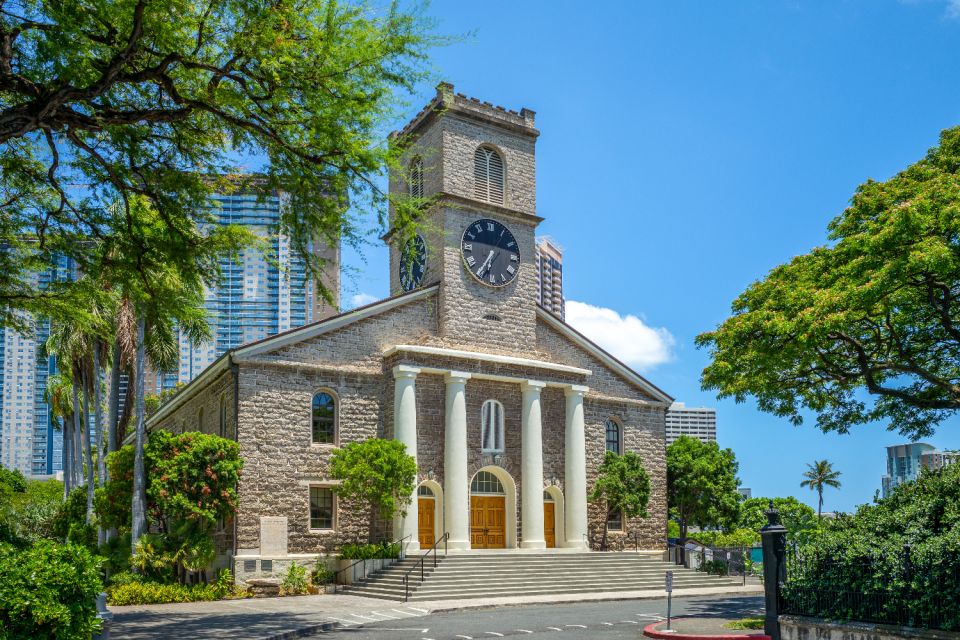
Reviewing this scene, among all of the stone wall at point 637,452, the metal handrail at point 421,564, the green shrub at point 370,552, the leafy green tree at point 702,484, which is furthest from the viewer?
the leafy green tree at point 702,484

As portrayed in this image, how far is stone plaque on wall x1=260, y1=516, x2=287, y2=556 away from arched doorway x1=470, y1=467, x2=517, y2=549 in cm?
685

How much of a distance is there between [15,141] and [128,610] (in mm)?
11802

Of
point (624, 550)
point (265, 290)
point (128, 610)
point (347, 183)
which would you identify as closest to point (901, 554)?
point (347, 183)

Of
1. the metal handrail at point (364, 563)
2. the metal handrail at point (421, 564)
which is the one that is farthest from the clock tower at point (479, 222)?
the metal handrail at point (364, 563)

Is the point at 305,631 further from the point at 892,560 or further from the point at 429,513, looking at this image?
the point at 429,513

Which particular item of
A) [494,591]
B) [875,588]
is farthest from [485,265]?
[875,588]

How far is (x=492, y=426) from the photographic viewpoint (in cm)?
3127

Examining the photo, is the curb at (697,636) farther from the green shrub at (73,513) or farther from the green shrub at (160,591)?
the green shrub at (73,513)

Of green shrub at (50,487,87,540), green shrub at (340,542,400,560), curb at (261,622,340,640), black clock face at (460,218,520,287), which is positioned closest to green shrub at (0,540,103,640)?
curb at (261,622,340,640)

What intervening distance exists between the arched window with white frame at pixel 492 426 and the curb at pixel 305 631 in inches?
517

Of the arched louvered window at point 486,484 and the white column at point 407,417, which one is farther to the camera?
the arched louvered window at point 486,484

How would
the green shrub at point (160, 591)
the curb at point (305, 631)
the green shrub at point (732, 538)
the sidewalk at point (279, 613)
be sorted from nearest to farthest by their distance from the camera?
the curb at point (305, 631)
the sidewalk at point (279, 613)
the green shrub at point (160, 591)
the green shrub at point (732, 538)

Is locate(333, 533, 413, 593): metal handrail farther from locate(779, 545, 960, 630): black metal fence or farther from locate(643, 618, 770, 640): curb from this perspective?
locate(779, 545, 960, 630): black metal fence

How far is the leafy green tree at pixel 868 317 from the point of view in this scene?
50.8 ft
